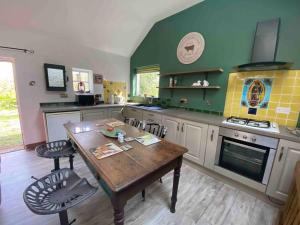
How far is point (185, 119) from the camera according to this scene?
229 cm

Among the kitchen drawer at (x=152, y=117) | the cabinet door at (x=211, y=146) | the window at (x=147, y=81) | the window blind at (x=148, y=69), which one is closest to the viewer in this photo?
the cabinet door at (x=211, y=146)

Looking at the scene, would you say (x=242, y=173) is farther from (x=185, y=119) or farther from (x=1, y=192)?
(x=1, y=192)

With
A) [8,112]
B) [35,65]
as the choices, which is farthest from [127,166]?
[8,112]

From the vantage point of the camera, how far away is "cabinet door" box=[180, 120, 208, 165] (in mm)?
2103

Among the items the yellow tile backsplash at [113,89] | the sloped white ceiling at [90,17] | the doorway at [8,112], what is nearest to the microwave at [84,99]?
the yellow tile backsplash at [113,89]

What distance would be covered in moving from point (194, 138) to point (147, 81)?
2.32m

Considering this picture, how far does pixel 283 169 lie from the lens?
59.0 inches

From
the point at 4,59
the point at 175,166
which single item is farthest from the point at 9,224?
→ the point at 4,59

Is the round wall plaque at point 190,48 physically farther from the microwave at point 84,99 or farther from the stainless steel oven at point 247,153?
the microwave at point 84,99

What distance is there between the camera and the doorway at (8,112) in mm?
2596

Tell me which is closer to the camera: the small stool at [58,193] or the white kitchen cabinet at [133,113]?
the small stool at [58,193]

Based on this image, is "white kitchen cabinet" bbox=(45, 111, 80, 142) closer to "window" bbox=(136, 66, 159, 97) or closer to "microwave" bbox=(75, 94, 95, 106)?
"microwave" bbox=(75, 94, 95, 106)

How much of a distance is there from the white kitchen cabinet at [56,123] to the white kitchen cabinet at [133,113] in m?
1.26

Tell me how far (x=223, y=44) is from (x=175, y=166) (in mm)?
2223
